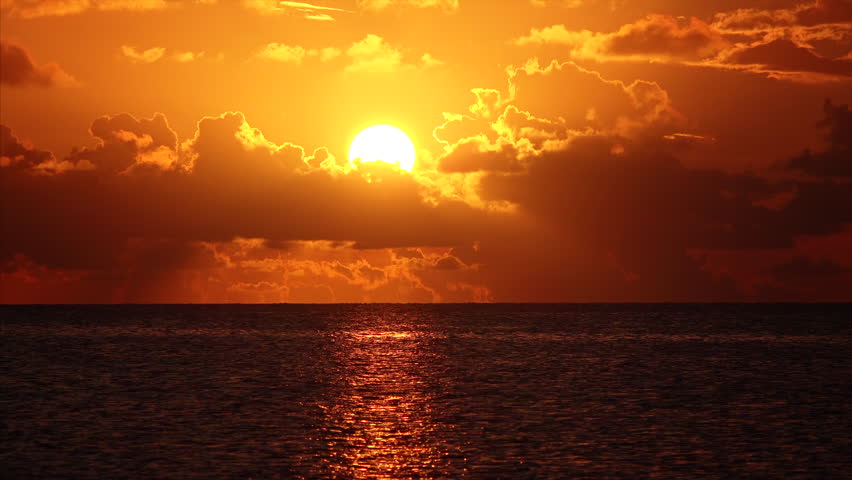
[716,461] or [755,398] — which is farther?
[755,398]

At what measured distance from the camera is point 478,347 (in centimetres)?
15550

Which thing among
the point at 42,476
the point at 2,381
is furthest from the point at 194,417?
the point at 2,381

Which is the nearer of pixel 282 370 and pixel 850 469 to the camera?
pixel 850 469

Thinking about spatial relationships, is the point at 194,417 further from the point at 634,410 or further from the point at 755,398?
the point at 755,398

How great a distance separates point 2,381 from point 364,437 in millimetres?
49107

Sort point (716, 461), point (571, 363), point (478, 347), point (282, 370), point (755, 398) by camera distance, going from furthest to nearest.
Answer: point (478, 347) → point (571, 363) → point (282, 370) → point (755, 398) → point (716, 461)

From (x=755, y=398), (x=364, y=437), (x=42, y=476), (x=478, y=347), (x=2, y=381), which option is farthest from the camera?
(x=478, y=347)

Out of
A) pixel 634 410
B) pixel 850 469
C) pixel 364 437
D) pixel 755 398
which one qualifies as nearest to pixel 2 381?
pixel 364 437

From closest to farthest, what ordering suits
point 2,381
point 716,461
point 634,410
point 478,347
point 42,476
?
point 42,476
point 716,461
point 634,410
point 2,381
point 478,347

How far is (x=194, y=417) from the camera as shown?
2502 inches

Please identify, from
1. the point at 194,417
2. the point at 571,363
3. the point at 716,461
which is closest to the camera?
the point at 716,461

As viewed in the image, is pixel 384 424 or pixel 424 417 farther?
pixel 424 417

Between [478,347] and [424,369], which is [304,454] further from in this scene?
[478,347]

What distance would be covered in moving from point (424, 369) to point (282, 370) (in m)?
14.4
